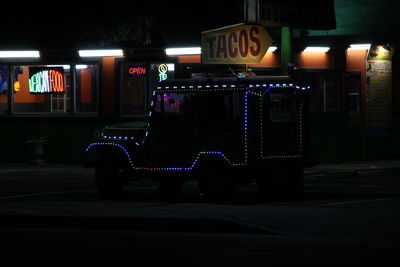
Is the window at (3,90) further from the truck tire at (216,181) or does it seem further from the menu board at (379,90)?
the truck tire at (216,181)

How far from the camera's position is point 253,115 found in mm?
18766

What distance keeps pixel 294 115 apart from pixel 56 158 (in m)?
14.6

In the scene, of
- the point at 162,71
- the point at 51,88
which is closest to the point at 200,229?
the point at 162,71

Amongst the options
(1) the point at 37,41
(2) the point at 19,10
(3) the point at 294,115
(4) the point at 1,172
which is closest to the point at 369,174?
(3) the point at 294,115

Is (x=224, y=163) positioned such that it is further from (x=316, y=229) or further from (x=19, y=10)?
(x=19, y=10)

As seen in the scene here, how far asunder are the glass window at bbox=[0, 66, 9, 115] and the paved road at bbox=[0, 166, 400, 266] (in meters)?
12.0

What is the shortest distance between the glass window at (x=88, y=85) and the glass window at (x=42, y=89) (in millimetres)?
348

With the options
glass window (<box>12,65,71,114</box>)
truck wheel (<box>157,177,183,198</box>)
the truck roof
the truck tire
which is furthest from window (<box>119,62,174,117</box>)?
the truck tire

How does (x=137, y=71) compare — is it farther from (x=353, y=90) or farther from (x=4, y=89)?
(x=353, y=90)

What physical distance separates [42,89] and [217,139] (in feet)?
47.7

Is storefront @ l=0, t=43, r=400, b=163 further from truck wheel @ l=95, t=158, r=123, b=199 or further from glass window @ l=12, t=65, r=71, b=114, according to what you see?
truck wheel @ l=95, t=158, r=123, b=199

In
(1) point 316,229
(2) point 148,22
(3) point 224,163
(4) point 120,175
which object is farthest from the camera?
(2) point 148,22

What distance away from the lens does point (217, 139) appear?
62.1 feet

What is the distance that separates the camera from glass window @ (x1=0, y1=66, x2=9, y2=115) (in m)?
33.0
